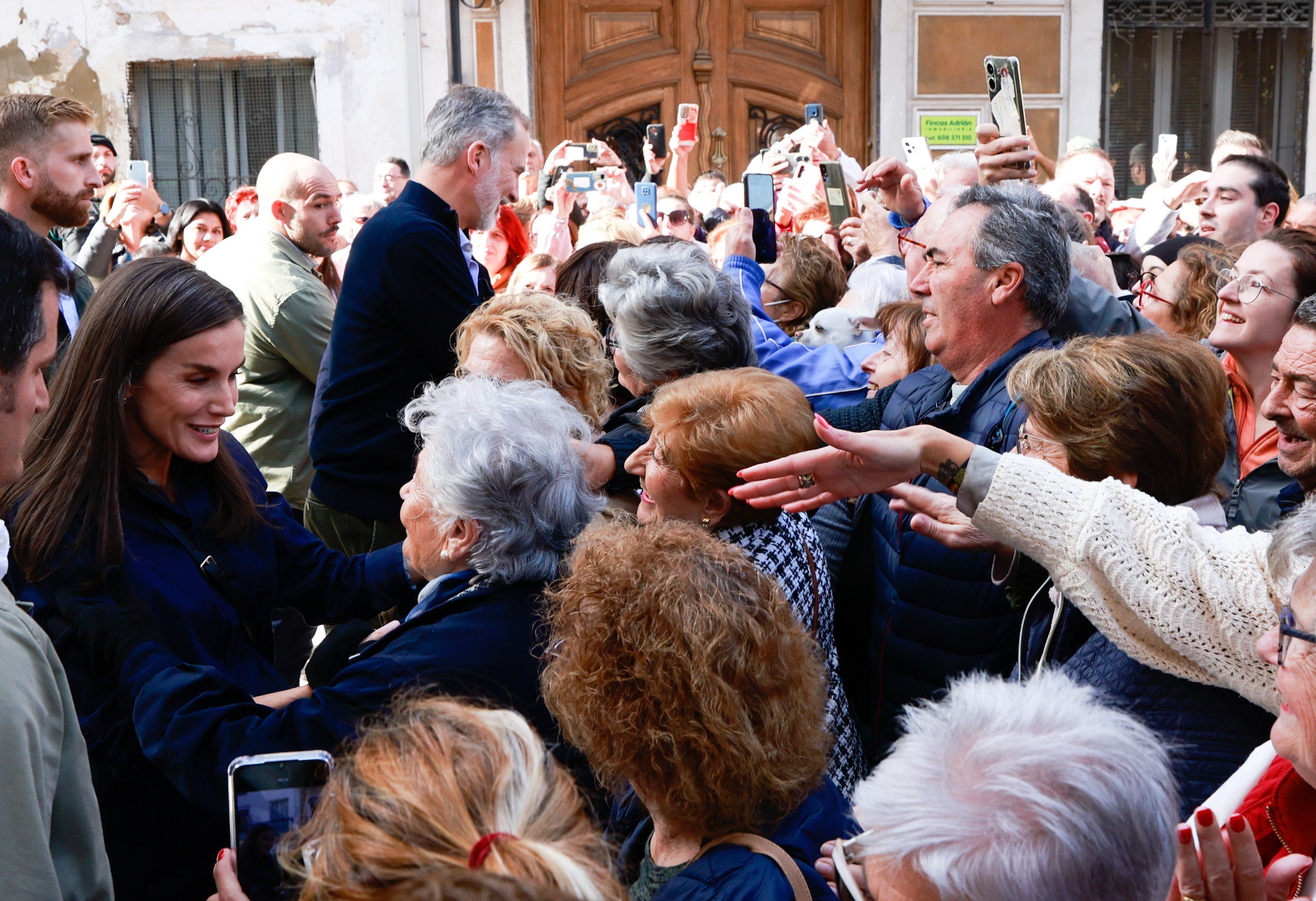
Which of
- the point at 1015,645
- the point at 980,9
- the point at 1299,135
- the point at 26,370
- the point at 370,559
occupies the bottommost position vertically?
the point at 1015,645

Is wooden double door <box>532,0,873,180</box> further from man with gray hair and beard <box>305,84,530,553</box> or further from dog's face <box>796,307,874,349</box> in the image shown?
man with gray hair and beard <box>305,84,530,553</box>

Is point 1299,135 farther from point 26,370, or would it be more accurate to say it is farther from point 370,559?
point 26,370

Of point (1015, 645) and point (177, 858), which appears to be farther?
point (1015, 645)

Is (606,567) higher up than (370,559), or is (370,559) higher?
(606,567)

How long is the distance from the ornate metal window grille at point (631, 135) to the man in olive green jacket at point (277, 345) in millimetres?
6661

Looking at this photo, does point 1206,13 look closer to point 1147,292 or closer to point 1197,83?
point 1197,83

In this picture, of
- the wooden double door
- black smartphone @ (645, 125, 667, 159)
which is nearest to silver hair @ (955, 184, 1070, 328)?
black smartphone @ (645, 125, 667, 159)

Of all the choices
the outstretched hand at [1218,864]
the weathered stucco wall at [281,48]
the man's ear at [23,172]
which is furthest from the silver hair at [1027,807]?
the weathered stucco wall at [281,48]

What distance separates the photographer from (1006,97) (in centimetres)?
366

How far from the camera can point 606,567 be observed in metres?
1.68

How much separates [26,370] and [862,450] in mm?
1224

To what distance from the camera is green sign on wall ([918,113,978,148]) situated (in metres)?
7.72

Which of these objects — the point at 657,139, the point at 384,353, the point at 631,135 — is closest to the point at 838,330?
the point at 384,353

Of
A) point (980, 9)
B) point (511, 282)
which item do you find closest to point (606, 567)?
point (511, 282)
